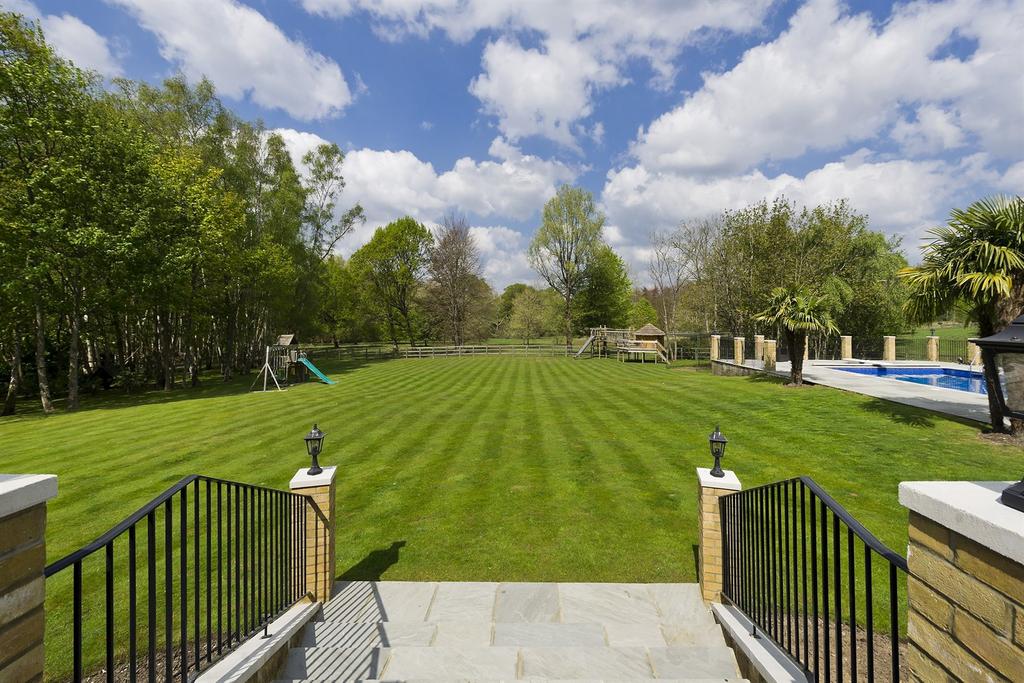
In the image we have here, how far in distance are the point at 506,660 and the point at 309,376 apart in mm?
24980

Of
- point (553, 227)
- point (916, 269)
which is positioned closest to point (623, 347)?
point (553, 227)

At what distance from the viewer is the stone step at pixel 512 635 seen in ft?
12.5

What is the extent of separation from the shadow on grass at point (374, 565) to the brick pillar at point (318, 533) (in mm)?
494

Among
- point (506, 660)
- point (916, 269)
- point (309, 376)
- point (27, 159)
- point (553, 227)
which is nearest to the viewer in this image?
point (506, 660)

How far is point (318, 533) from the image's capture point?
4445 mm

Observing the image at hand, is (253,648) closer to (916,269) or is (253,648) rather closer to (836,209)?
(916,269)

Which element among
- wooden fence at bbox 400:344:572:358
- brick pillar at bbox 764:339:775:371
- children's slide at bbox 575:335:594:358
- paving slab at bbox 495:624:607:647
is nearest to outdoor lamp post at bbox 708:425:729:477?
paving slab at bbox 495:624:607:647

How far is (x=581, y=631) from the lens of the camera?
153 inches

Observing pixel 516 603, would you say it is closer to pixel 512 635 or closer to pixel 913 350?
pixel 512 635

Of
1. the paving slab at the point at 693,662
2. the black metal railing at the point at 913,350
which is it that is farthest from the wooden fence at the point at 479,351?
the paving slab at the point at 693,662

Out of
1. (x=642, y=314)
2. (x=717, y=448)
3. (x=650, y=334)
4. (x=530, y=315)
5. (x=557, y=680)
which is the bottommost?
(x=557, y=680)

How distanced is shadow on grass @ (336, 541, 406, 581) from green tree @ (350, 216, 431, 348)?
37.5m

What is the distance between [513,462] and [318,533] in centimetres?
470

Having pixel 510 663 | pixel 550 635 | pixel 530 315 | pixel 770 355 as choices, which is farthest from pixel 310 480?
pixel 530 315
